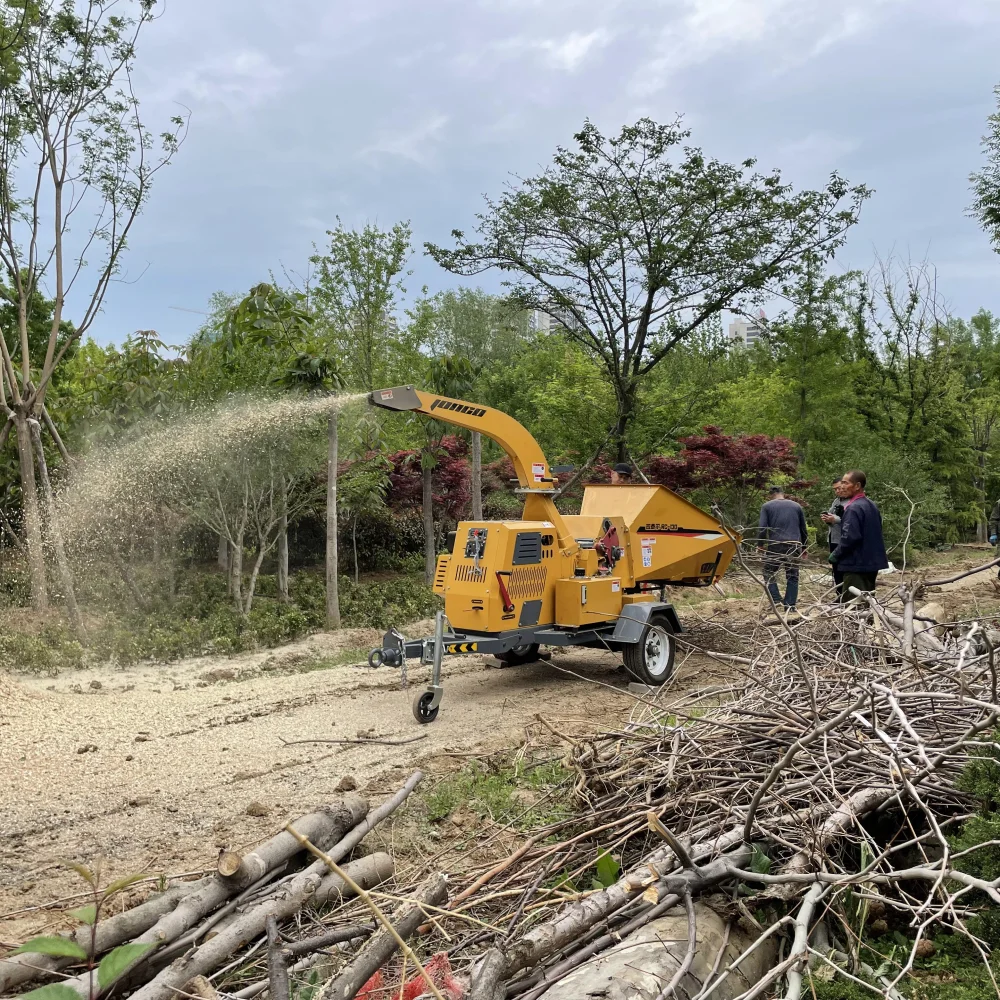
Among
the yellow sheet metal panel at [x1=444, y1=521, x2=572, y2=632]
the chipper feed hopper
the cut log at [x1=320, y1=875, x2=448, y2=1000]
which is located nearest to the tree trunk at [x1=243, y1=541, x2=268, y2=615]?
the chipper feed hopper

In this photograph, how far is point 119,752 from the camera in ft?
23.4

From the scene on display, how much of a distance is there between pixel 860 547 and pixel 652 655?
7.29 ft

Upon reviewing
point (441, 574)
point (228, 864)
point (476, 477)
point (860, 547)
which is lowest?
point (228, 864)

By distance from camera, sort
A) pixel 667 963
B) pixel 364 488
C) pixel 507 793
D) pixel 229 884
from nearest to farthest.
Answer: pixel 667 963, pixel 229 884, pixel 507 793, pixel 364 488

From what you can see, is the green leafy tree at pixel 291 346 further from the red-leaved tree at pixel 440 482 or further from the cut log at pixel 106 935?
the cut log at pixel 106 935

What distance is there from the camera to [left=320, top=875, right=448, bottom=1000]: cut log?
2.95 metres

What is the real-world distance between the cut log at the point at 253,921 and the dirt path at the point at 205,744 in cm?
108

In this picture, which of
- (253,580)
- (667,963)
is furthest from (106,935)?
(253,580)

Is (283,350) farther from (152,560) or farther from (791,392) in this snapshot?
(791,392)

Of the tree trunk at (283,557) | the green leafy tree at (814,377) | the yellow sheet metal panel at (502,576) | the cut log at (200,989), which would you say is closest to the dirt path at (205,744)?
the yellow sheet metal panel at (502,576)

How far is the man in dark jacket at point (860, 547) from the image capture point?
8.41 metres

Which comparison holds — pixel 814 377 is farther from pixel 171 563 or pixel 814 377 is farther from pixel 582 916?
pixel 582 916

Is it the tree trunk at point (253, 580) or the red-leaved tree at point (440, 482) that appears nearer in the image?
the tree trunk at point (253, 580)

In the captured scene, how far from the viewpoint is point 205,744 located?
7.29 meters
